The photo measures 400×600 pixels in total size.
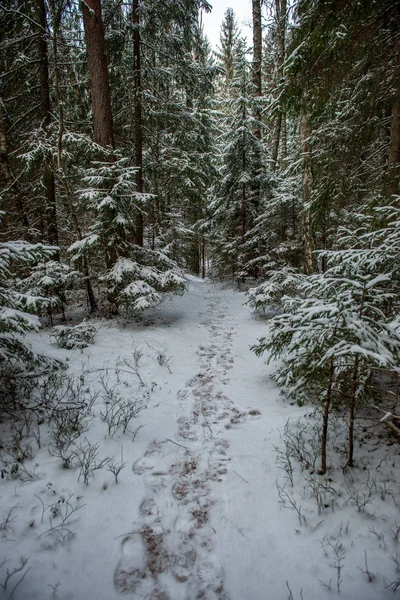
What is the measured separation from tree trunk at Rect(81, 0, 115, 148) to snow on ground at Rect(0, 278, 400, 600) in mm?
7756

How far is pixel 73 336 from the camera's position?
6562mm

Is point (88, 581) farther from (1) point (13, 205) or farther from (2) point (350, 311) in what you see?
(1) point (13, 205)

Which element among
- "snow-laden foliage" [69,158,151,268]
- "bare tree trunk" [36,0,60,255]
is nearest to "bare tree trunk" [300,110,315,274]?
"snow-laden foliage" [69,158,151,268]

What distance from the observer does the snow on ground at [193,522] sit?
7.07ft

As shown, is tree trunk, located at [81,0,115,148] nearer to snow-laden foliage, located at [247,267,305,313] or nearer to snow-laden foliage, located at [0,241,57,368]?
snow-laden foliage, located at [0,241,57,368]

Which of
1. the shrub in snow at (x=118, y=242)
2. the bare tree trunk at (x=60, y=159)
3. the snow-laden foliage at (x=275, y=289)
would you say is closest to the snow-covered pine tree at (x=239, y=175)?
the snow-laden foliage at (x=275, y=289)

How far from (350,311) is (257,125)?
1418 cm

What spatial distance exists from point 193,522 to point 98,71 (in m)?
10.7

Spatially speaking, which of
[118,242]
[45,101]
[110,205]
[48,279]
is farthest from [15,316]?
[45,101]

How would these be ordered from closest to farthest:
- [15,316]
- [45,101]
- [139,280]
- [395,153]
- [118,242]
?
[15,316] < [395,153] < [139,280] < [118,242] < [45,101]

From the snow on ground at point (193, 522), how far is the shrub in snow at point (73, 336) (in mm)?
2262

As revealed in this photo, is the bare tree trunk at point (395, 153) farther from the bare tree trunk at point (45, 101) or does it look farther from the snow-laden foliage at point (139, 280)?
the bare tree trunk at point (45, 101)

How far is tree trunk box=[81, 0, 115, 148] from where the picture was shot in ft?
24.9

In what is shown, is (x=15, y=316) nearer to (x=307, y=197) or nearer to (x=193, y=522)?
(x=193, y=522)
